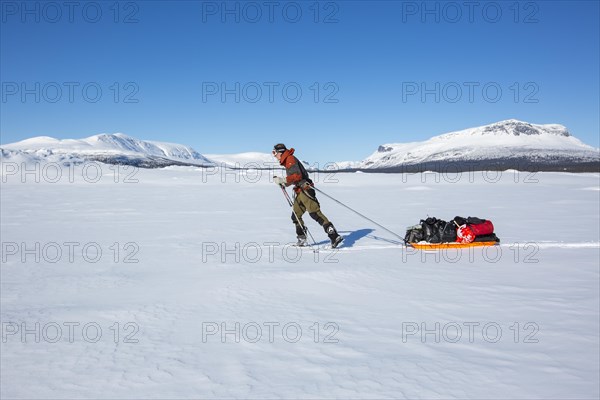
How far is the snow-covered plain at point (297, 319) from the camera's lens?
282 cm

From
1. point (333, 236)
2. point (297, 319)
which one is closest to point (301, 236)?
point (333, 236)

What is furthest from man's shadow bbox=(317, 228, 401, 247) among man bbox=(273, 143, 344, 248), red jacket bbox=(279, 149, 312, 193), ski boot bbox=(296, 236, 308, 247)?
red jacket bbox=(279, 149, 312, 193)

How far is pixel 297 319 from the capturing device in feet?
13.2

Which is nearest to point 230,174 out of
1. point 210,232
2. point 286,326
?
point 210,232

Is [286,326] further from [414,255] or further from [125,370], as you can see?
[414,255]

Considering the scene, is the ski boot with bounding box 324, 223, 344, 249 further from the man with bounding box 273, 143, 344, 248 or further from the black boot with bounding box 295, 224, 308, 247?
the black boot with bounding box 295, 224, 308, 247

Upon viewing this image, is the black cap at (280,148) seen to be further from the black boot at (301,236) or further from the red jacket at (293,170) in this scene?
the black boot at (301,236)

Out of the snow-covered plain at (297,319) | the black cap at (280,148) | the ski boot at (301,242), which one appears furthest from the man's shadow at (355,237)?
the black cap at (280,148)

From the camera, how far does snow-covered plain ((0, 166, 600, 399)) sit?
2.82 metres

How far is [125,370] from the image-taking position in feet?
9.81

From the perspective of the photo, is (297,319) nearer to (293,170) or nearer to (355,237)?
(293,170)

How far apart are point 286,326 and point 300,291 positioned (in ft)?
3.94

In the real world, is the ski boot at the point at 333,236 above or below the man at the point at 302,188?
below

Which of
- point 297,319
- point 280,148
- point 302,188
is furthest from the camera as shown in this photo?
point 280,148
